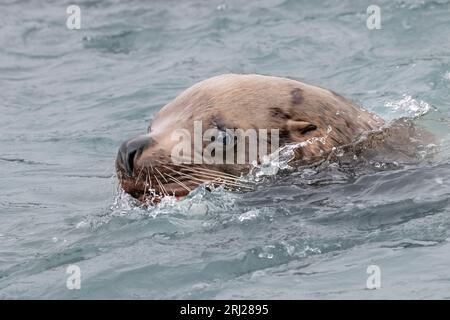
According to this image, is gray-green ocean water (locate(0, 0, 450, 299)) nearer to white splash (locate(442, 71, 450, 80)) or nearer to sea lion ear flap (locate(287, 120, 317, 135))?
white splash (locate(442, 71, 450, 80))

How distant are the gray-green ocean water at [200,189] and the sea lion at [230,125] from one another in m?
0.16

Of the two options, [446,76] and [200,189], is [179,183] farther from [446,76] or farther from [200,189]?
[446,76]

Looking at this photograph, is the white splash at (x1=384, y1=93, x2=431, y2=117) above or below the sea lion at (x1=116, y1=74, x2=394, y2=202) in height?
above

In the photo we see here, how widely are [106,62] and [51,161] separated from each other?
3861 millimetres

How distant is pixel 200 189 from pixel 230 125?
21.0 inches

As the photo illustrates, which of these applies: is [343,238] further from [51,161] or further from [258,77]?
[51,161]

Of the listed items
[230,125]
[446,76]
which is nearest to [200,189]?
[230,125]

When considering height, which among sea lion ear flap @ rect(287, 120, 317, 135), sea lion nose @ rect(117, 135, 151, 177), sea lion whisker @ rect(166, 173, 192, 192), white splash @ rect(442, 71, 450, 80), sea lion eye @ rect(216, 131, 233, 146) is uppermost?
white splash @ rect(442, 71, 450, 80)

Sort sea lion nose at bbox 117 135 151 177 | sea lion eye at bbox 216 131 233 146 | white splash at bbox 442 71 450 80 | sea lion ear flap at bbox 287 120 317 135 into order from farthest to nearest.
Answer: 1. white splash at bbox 442 71 450 80
2. sea lion ear flap at bbox 287 120 317 135
3. sea lion eye at bbox 216 131 233 146
4. sea lion nose at bbox 117 135 151 177

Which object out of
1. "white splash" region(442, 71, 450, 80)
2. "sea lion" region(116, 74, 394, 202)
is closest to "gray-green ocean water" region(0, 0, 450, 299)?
"white splash" region(442, 71, 450, 80)

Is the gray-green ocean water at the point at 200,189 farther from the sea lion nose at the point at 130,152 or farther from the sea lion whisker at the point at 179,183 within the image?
the sea lion nose at the point at 130,152

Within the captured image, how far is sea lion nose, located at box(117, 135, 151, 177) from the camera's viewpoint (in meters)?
6.08

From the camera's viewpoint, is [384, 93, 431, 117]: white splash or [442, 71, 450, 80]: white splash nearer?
[384, 93, 431, 117]: white splash
